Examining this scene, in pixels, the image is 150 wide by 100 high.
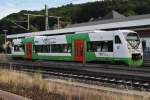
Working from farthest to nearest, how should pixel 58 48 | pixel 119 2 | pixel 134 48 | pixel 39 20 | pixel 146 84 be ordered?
pixel 119 2 < pixel 39 20 < pixel 58 48 < pixel 134 48 < pixel 146 84

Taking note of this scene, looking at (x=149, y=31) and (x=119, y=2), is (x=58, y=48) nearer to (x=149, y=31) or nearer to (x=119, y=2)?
(x=149, y=31)

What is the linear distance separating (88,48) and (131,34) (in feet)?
14.5

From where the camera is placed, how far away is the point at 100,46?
32438 mm

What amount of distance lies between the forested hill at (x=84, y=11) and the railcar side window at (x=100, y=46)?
70.4m

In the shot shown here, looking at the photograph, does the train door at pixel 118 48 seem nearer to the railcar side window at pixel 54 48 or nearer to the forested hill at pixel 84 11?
the railcar side window at pixel 54 48

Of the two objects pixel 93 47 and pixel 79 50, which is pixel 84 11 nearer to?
pixel 79 50

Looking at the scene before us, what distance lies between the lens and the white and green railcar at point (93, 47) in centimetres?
3012

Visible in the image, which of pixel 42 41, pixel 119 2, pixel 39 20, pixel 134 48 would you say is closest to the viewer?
pixel 134 48

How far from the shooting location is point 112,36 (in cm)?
3075

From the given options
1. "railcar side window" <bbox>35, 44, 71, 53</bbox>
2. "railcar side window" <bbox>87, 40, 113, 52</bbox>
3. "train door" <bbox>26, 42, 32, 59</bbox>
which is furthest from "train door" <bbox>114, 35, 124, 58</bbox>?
"train door" <bbox>26, 42, 32, 59</bbox>

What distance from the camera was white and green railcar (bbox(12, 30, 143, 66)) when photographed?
30.1 meters

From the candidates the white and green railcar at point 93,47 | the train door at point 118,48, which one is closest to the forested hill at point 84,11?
the white and green railcar at point 93,47

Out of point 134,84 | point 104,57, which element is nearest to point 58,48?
point 104,57

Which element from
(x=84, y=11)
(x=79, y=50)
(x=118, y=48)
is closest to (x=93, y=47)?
(x=79, y=50)
